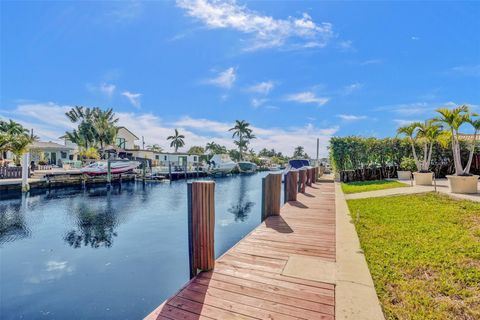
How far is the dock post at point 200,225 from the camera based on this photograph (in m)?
3.26

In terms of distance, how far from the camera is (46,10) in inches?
380

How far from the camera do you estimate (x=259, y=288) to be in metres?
2.86

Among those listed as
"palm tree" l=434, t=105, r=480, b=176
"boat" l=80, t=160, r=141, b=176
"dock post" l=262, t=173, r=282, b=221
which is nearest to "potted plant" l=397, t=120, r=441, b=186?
"palm tree" l=434, t=105, r=480, b=176

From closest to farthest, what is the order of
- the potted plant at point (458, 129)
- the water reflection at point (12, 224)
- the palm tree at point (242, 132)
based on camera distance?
the water reflection at point (12, 224) < the potted plant at point (458, 129) < the palm tree at point (242, 132)

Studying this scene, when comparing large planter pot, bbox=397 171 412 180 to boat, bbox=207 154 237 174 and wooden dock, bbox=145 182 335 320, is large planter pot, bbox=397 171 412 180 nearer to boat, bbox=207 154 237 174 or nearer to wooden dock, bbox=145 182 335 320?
wooden dock, bbox=145 182 335 320

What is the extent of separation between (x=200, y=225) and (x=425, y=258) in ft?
10.9

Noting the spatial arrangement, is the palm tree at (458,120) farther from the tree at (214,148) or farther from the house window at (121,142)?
the tree at (214,148)

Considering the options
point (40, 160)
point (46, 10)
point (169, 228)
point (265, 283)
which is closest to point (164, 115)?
point (40, 160)

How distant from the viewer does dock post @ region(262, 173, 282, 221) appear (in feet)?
20.9

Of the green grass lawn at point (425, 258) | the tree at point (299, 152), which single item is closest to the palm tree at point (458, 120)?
the green grass lawn at point (425, 258)

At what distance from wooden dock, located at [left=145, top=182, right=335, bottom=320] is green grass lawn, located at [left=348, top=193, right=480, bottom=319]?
68cm

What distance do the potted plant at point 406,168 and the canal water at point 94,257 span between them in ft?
31.9

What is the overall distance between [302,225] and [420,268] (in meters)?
2.59

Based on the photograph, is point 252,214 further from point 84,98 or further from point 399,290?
point 84,98
